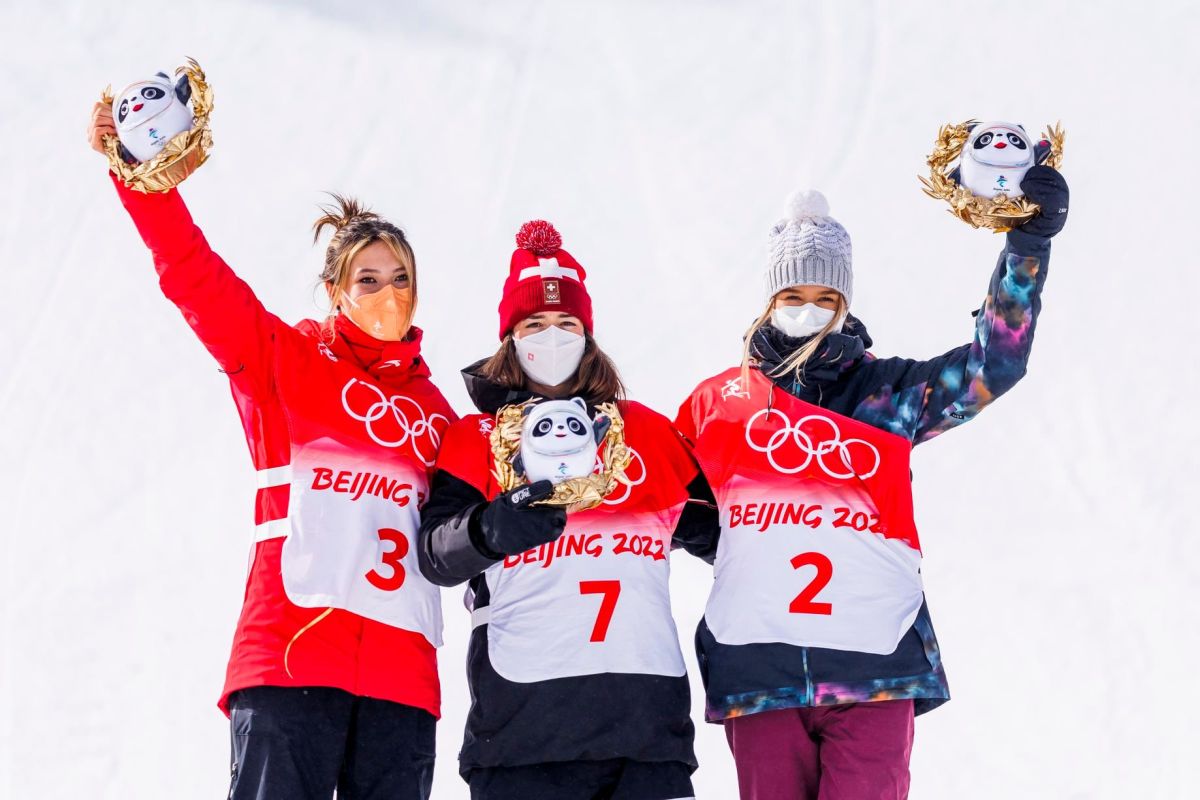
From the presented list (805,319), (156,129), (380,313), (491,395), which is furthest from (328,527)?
(805,319)

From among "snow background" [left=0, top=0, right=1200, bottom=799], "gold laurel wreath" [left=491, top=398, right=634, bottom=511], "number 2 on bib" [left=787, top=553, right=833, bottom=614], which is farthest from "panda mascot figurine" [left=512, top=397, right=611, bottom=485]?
"snow background" [left=0, top=0, right=1200, bottom=799]

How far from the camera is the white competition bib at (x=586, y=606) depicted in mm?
3236

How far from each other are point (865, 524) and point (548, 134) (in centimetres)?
458

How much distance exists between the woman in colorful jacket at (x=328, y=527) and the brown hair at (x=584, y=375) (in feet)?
0.89

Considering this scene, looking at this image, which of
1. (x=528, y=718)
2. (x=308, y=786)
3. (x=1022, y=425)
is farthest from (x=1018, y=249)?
(x=1022, y=425)

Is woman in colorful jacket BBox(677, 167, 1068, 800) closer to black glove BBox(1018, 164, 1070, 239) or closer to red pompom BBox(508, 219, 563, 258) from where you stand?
black glove BBox(1018, 164, 1070, 239)

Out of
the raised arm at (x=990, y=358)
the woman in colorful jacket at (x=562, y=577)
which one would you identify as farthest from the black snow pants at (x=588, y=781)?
the raised arm at (x=990, y=358)

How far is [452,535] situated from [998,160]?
4.96ft

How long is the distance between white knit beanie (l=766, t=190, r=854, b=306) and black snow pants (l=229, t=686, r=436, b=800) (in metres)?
1.39

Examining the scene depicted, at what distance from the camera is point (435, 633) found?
3506 mm

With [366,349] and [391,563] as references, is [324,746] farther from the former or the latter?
[366,349]

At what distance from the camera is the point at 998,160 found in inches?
132

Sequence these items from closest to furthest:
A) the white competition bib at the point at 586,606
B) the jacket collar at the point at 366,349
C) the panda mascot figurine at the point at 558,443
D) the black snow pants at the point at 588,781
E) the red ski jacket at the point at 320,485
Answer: the panda mascot figurine at the point at 558,443, the black snow pants at the point at 588,781, the white competition bib at the point at 586,606, the red ski jacket at the point at 320,485, the jacket collar at the point at 366,349

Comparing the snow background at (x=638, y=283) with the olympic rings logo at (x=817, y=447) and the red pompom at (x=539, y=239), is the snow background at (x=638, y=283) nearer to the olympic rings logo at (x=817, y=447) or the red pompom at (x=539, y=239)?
the olympic rings logo at (x=817, y=447)
